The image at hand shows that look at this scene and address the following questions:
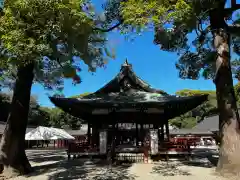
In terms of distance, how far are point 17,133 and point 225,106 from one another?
1006 cm

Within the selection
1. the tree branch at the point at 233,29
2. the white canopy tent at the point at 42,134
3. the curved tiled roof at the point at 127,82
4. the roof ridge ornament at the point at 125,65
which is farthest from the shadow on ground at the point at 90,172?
the white canopy tent at the point at 42,134

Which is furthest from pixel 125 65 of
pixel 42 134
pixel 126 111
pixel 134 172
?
pixel 42 134

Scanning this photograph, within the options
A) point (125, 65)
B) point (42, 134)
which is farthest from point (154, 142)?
point (42, 134)

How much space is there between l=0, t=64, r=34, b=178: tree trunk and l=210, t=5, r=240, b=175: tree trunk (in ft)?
30.2

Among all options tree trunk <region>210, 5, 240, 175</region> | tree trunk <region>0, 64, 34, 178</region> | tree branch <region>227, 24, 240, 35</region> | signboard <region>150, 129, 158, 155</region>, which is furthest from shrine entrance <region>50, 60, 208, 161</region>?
tree branch <region>227, 24, 240, 35</region>

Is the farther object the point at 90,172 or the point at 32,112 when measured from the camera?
the point at 32,112

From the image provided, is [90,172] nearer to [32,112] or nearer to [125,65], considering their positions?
[125,65]

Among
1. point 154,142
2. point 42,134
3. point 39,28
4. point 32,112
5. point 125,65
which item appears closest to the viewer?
point 39,28

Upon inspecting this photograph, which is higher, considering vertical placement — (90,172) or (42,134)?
(42,134)

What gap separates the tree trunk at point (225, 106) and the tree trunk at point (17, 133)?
9194 millimetres

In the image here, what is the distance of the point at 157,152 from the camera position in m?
15.2

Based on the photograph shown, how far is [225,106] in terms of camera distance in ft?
41.1

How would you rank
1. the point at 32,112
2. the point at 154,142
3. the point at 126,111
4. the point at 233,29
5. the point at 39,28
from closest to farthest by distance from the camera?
the point at 39,28
the point at 233,29
the point at 154,142
the point at 126,111
the point at 32,112

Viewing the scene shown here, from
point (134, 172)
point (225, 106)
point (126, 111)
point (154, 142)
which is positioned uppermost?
point (126, 111)
